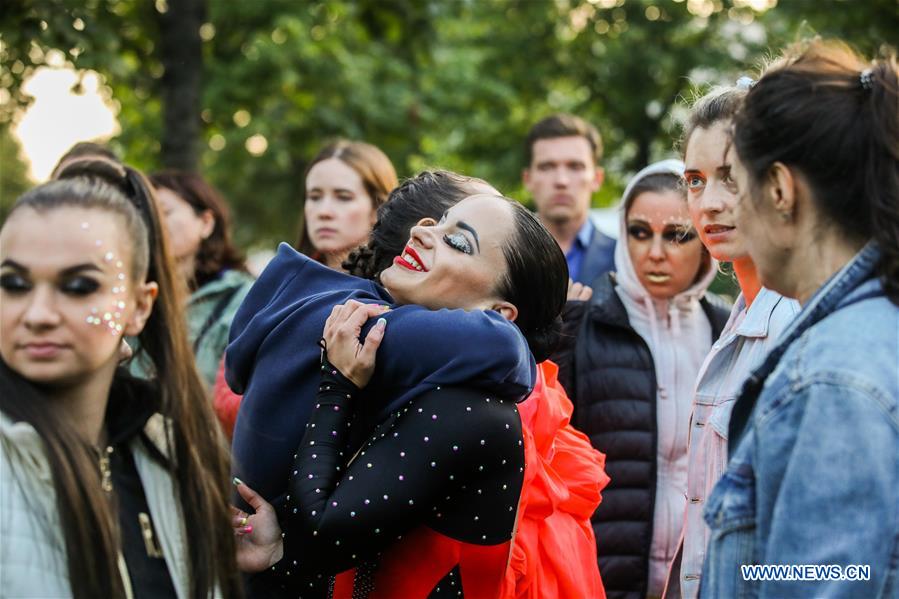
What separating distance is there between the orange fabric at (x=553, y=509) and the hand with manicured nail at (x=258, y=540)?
1.95ft

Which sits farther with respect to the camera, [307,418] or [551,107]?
[551,107]

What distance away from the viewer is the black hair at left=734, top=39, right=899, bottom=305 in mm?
1979

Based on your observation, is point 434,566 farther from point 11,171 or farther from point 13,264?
point 11,171

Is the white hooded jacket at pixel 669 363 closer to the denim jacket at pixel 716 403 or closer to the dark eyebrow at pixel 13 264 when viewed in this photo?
the denim jacket at pixel 716 403

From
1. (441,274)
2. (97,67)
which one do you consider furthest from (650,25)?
(441,274)

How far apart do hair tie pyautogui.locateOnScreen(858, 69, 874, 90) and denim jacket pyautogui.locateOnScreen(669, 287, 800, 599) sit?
40.1 inches

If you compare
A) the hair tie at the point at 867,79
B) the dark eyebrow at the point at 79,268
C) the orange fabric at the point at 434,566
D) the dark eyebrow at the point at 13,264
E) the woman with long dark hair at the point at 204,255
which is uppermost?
the woman with long dark hair at the point at 204,255

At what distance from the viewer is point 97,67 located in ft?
23.3

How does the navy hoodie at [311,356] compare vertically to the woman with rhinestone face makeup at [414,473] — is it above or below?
above

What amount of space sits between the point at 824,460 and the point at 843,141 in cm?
64

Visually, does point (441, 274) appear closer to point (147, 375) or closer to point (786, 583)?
point (147, 375)

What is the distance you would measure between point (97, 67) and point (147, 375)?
517 centimetres

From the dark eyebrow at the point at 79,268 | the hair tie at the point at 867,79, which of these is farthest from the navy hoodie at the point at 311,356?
the hair tie at the point at 867,79

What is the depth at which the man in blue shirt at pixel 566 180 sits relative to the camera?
6270 millimetres
